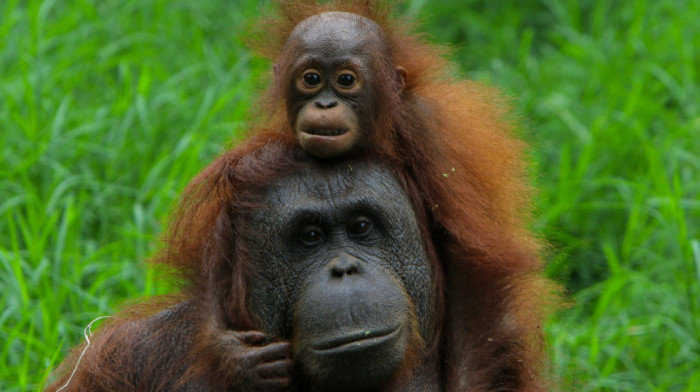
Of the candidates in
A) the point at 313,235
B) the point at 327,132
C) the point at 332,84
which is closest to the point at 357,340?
the point at 313,235

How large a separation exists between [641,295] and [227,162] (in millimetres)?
2253

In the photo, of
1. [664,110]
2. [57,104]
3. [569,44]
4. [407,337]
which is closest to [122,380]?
[407,337]

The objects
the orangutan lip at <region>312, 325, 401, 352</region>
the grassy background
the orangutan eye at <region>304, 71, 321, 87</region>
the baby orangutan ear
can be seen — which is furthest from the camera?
the grassy background

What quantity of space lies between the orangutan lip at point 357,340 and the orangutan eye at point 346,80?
764 millimetres

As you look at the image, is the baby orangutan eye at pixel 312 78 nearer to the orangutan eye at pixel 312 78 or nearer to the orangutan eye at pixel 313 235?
the orangutan eye at pixel 312 78

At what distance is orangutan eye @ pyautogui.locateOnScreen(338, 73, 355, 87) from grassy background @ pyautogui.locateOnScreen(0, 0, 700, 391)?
65 cm

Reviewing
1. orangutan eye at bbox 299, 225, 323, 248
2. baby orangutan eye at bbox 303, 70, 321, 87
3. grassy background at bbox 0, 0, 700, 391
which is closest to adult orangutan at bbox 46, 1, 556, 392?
baby orangutan eye at bbox 303, 70, 321, 87

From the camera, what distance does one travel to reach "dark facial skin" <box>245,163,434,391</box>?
10.1 ft

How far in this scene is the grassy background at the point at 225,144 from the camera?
4543mm

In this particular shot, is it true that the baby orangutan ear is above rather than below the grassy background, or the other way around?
above

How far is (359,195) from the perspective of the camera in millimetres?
3258

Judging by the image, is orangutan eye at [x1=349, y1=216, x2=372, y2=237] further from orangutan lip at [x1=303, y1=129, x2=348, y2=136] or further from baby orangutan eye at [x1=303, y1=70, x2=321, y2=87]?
baby orangutan eye at [x1=303, y1=70, x2=321, y2=87]

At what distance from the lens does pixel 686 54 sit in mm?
6039

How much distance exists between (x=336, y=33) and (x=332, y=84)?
0.17 metres
